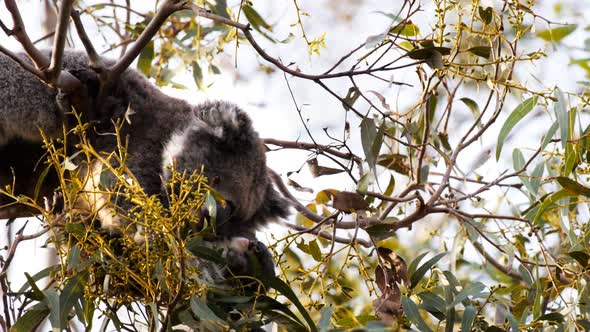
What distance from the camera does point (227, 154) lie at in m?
2.71

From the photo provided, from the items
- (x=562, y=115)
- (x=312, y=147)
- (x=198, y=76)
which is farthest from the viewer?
(x=198, y=76)

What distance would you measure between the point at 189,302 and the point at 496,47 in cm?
118

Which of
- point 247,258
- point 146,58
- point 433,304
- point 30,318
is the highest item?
point 146,58

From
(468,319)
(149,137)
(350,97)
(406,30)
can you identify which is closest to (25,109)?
(149,137)

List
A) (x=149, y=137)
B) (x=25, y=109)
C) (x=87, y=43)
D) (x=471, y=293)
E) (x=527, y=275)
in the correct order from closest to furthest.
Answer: (x=471, y=293) → (x=87, y=43) → (x=527, y=275) → (x=25, y=109) → (x=149, y=137)

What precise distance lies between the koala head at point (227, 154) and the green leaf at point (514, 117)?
3.15ft

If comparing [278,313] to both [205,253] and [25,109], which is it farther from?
[25,109]

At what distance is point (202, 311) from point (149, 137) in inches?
47.0

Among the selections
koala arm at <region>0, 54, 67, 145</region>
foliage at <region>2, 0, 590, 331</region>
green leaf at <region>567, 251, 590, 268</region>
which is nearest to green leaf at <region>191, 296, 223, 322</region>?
foliage at <region>2, 0, 590, 331</region>

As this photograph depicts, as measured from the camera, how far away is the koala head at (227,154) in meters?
2.64

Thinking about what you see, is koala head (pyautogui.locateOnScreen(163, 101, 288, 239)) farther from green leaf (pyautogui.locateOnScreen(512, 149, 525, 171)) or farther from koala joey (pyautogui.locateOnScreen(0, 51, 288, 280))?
green leaf (pyautogui.locateOnScreen(512, 149, 525, 171))

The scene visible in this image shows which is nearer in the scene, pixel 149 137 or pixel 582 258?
pixel 582 258

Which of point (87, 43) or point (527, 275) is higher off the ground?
point (87, 43)

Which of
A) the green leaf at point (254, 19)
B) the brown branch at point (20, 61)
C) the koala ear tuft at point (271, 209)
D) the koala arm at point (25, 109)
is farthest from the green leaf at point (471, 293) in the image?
the koala arm at point (25, 109)
